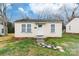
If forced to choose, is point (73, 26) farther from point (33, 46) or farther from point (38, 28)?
point (33, 46)

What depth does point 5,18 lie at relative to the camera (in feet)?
8.65

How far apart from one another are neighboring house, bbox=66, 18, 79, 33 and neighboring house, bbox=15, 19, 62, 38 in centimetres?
Answer: 9

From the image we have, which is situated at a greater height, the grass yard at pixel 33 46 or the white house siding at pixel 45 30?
the white house siding at pixel 45 30

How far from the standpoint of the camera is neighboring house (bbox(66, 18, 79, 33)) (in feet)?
8.50

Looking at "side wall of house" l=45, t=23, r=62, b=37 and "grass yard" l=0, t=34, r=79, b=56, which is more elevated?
"side wall of house" l=45, t=23, r=62, b=37

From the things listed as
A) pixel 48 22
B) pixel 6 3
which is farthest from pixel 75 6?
pixel 6 3

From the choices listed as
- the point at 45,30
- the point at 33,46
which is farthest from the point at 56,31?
the point at 33,46

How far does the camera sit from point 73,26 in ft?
8.53

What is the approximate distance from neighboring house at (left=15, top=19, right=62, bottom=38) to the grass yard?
0.06 m

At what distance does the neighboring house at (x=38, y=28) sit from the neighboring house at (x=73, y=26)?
0.09 meters

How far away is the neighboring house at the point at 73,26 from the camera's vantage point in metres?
2.59

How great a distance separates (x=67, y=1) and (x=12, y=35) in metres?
0.69

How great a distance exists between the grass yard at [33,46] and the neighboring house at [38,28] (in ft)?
0.19

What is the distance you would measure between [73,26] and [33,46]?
474mm
